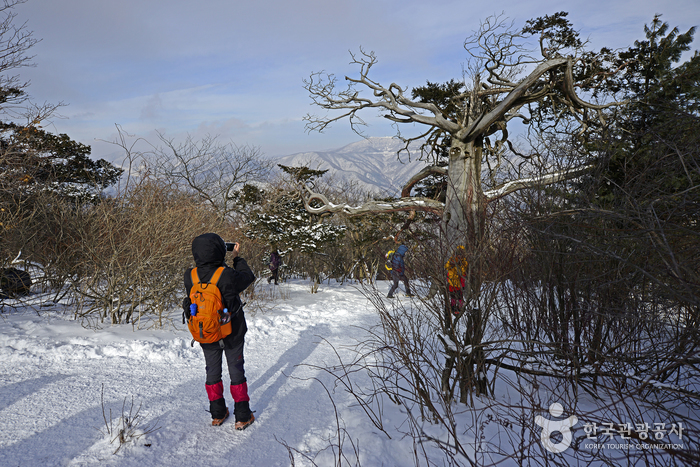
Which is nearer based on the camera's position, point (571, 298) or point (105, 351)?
point (571, 298)

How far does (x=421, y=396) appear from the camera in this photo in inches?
130

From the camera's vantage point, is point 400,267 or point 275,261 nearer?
point 400,267

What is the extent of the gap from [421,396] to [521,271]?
1.73 metres

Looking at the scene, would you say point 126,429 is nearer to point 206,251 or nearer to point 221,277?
point 221,277

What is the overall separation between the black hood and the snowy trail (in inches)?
56.9

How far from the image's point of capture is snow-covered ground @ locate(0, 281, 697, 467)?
273 cm

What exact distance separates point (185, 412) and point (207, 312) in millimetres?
1148

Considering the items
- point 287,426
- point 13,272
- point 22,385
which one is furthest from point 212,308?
point 13,272

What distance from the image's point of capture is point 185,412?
11.6 ft

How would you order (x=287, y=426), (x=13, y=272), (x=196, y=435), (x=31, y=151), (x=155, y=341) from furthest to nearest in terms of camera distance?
(x=31, y=151), (x=13, y=272), (x=155, y=341), (x=287, y=426), (x=196, y=435)

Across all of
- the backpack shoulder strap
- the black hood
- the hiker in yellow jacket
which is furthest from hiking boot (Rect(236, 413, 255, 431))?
the hiker in yellow jacket

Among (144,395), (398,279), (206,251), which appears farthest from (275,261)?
(206,251)

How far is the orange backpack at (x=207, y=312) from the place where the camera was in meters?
3.16

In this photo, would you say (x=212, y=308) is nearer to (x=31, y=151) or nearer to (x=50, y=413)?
(x=50, y=413)
